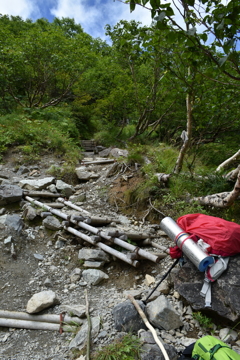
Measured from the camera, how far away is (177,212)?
5805 mm

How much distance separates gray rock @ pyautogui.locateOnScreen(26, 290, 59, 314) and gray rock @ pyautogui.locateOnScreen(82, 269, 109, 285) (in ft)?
2.34

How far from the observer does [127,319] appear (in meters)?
3.06

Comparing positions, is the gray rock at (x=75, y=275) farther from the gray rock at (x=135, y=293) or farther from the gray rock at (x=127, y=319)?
the gray rock at (x=127, y=319)

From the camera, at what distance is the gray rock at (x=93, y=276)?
13.9 feet

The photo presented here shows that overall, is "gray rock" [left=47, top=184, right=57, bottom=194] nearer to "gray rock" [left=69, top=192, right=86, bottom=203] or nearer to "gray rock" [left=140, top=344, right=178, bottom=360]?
"gray rock" [left=69, top=192, right=86, bottom=203]

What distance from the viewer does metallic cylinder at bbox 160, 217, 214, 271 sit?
304cm

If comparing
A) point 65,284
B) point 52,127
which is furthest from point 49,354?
point 52,127

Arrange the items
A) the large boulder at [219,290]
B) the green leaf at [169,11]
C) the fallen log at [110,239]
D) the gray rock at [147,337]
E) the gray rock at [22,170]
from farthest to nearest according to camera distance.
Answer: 1. the gray rock at [22,170]
2. the fallen log at [110,239]
3. the large boulder at [219,290]
4. the gray rock at [147,337]
5. the green leaf at [169,11]

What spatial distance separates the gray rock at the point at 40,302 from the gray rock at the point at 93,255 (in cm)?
111

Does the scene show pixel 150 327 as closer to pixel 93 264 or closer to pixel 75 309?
pixel 75 309

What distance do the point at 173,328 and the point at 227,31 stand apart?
3443 mm

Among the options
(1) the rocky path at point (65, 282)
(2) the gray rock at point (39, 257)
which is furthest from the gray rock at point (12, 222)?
(2) the gray rock at point (39, 257)

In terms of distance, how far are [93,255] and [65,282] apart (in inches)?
28.9

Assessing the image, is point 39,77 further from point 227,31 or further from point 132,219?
point 227,31
